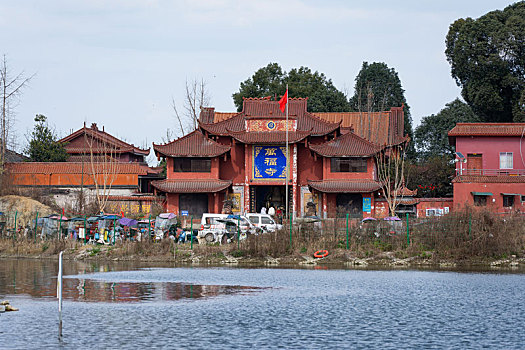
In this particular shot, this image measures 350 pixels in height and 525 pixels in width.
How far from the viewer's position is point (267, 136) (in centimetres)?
6034

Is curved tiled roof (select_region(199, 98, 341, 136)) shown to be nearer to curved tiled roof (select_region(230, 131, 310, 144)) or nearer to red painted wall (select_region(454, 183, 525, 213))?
curved tiled roof (select_region(230, 131, 310, 144))

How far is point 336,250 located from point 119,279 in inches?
563

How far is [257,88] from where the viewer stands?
307 feet

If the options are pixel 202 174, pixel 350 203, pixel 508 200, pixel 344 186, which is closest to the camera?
pixel 344 186

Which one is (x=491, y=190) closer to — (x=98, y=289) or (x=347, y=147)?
(x=347, y=147)

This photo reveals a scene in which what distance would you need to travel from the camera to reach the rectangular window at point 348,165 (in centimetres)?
5975

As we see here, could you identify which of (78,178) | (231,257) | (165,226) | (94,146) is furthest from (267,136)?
(94,146)

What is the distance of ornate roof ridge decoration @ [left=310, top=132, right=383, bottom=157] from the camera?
193 ft

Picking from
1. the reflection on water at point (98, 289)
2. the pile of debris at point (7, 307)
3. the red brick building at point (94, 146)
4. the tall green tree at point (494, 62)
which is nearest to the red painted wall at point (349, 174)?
the tall green tree at point (494, 62)

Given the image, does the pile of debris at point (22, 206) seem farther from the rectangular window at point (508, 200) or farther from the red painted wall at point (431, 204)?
the rectangular window at point (508, 200)

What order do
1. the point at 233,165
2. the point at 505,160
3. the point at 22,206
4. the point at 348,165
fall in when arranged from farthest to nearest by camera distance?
the point at 505,160 → the point at 233,165 → the point at 348,165 → the point at 22,206

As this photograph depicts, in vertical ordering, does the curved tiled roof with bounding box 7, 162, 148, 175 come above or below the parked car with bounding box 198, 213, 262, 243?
above

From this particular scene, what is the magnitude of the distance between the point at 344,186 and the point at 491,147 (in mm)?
14278

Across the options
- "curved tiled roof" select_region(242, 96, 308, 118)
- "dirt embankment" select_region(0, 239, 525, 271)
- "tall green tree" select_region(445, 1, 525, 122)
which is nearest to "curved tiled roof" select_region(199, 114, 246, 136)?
"curved tiled roof" select_region(242, 96, 308, 118)
